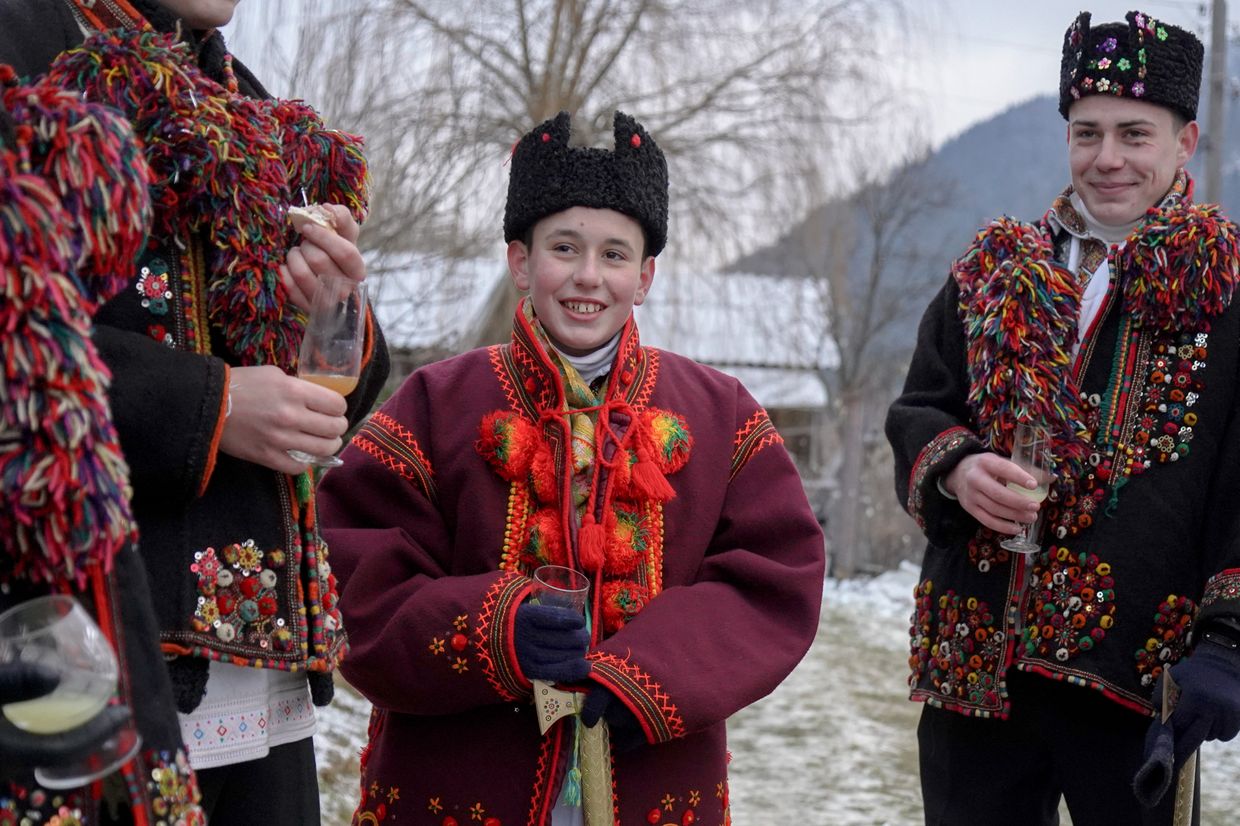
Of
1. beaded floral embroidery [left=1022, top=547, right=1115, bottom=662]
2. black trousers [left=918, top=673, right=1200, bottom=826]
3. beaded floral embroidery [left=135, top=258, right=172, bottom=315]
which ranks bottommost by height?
black trousers [left=918, top=673, right=1200, bottom=826]

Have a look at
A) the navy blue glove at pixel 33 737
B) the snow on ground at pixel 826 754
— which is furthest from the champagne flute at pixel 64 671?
the snow on ground at pixel 826 754

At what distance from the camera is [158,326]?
1835 millimetres

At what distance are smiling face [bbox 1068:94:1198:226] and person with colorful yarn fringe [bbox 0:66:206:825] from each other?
2.15m

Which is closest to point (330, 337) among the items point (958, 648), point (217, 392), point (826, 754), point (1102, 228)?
point (217, 392)

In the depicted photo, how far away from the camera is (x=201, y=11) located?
1974mm

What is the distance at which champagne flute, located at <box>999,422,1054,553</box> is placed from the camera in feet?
8.64

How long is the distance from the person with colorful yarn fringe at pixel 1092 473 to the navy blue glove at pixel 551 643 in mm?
988

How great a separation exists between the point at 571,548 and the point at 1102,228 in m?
1.47

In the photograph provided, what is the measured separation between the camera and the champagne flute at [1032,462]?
263cm

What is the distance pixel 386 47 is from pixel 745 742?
5.73 metres

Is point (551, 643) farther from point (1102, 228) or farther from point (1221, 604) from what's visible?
point (1102, 228)

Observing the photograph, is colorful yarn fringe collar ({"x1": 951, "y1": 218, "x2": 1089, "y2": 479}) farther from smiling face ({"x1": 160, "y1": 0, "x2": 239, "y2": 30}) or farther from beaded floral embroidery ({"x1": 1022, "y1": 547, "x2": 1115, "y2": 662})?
smiling face ({"x1": 160, "y1": 0, "x2": 239, "y2": 30})

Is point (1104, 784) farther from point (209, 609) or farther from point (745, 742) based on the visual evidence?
point (745, 742)

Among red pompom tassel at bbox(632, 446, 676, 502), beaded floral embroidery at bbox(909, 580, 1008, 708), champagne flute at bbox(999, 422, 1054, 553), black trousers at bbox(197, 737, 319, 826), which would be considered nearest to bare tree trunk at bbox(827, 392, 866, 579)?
beaded floral embroidery at bbox(909, 580, 1008, 708)
